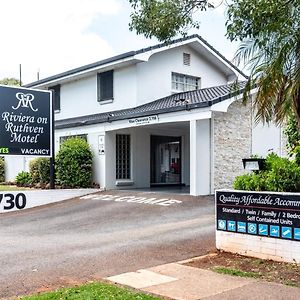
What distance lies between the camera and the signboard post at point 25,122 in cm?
1499

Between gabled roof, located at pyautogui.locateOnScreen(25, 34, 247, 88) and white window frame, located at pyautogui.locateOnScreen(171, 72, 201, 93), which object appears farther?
white window frame, located at pyautogui.locateOnScreen(171, 72, 201, 93)

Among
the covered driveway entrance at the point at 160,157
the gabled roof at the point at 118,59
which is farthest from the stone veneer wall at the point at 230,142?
the gabled roof at the point at 118,59

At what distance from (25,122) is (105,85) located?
25.3ft

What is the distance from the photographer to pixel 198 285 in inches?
257

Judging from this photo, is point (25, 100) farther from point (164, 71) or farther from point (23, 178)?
point (164, 71)

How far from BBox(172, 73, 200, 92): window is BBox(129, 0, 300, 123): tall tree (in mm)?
13518

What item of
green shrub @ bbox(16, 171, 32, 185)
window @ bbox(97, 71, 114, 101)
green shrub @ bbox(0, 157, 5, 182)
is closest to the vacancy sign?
green shrub @ bbox(16, 171, 32, 185)

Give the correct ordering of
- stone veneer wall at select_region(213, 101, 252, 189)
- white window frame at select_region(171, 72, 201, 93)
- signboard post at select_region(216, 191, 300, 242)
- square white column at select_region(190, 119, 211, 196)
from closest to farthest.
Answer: signboard post at select_region(216, 191, 300, 242)
square white column at select_region(190, 119, 211, 196)
stone veneer wall at select_region(213, 101, 252, 189)
white window frame at select_region(171, 72, 201, 93)

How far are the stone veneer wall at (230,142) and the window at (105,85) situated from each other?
658 centimetres

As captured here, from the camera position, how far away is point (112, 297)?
580 cm

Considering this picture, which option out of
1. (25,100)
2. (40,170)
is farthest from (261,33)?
(40,170)

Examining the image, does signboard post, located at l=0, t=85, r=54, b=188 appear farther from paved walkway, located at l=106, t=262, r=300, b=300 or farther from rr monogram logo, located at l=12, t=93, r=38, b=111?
paved walkway, located at l=106, t=262, r=300, b=300

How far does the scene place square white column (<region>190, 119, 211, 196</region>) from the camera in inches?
640

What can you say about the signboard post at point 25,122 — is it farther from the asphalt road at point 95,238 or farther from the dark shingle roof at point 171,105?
the dark shingle roof at point 171,105
